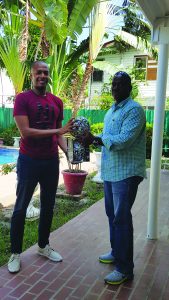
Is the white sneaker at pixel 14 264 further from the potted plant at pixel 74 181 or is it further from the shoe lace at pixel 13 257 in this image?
the potted plant at pixel 74 181

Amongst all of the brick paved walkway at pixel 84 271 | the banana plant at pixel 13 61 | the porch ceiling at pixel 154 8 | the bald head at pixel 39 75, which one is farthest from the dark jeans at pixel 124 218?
the banana plant at pixel 13 61

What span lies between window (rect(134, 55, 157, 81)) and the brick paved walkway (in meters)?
14.5

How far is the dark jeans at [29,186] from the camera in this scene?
304 cm

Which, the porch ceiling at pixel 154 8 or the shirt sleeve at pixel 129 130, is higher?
the porch ceiling at pixel 154 8

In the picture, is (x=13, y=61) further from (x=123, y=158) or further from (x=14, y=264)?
(x=14, y=264)

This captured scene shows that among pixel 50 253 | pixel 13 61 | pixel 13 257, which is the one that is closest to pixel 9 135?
pixel 13 61

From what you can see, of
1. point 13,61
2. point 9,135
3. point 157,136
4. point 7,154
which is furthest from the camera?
point 9,135

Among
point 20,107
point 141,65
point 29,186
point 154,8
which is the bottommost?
point 29,186

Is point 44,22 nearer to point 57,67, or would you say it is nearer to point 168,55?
point 57,67

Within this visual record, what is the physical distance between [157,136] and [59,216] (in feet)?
6.60

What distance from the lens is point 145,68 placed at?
60.9 ft

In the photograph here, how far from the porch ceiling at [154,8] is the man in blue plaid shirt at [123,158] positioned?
1039 mm

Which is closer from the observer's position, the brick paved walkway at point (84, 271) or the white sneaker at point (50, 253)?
the brick paved walkway at point (84, 271)

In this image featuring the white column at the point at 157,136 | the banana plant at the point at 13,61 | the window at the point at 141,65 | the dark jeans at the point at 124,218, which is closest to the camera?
the dark jeans at the point at 124,218
